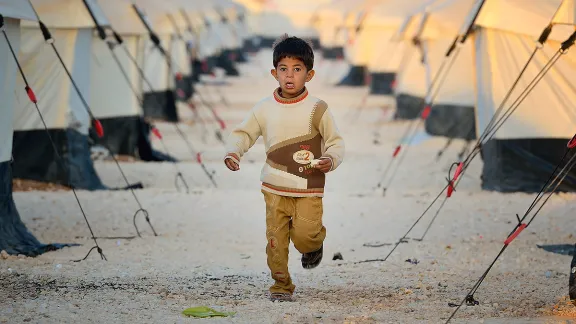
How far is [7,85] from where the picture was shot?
807 centimetres

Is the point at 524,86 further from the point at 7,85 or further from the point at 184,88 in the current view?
the point at 184,88

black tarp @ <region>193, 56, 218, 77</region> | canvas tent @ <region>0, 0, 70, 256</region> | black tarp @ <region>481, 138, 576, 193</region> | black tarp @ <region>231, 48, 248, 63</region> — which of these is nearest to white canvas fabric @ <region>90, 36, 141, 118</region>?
black tarp @ <region>481, 138, 576, 193</region>

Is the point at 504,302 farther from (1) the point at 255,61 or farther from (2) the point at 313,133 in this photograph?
(1) the point at 255,61

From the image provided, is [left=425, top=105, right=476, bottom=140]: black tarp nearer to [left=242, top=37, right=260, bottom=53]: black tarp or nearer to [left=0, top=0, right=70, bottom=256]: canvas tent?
[left=0, top=0, right=70, bottom=256]: canvas tent

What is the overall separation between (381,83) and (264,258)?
2301 cm

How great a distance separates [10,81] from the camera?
8.12 metres

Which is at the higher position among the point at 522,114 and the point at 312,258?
the point at 522,114

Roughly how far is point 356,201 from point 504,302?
5.27 m

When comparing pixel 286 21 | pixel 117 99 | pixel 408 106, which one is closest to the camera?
pixel 117 99

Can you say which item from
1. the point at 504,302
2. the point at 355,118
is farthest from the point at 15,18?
the point at 355,118

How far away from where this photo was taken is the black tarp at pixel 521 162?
11383 millimetres

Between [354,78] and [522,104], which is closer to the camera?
[522,104]

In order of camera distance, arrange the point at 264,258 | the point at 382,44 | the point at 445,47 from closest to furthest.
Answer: the point at 264,258 < the point at 445,47 < the point at 382,44

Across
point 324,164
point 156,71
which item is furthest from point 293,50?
point 156,71
